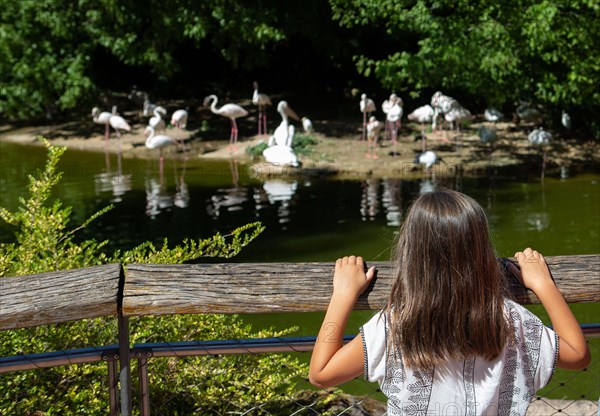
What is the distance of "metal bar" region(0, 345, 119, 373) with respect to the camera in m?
2.22

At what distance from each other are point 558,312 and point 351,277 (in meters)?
0.48

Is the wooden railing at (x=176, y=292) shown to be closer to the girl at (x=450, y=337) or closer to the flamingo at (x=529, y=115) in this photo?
the girl at (x=450, y=337)

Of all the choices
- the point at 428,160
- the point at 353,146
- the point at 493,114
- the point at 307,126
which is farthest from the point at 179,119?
the point at 493,114

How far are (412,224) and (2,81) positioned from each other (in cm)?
1894

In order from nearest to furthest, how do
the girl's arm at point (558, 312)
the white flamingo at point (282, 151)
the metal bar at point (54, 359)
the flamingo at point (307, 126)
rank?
1. the girl's arm at point (558, 312)
2. the metal bar at point (54, 359)
3. the white flamingo at point (282, 151)
4. the flamingo at point (307, 126)

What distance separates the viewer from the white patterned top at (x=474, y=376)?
186 centimetres

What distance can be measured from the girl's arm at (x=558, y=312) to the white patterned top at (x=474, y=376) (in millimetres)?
45

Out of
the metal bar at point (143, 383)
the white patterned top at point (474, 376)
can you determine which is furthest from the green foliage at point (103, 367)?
the white patterned top at point (474, 376)

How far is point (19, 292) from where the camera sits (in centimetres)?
220

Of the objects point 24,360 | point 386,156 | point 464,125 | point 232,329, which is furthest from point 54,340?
point 464,125

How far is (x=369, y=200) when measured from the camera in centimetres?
1262

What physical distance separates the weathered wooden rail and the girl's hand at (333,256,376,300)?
6 cm

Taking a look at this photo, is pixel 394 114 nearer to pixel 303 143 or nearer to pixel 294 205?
pixel 303 143

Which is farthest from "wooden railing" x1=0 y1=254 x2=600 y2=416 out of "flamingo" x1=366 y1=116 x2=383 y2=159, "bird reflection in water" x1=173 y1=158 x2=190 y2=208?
"flamingo" x1=366 y1=116 x2=383 y2=159
